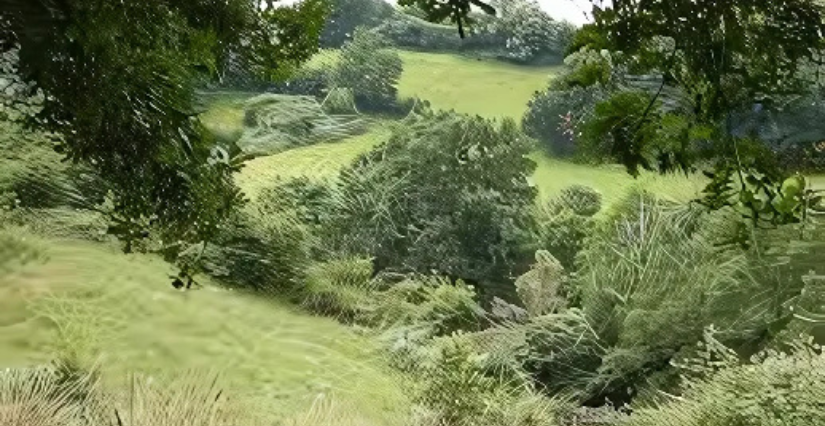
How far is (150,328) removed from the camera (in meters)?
1.40

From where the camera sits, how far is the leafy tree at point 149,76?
1.73 feet

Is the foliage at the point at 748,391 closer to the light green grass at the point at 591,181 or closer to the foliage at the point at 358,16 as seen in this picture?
the light green grass at the point at 591,181

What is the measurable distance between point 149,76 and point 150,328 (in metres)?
0.86

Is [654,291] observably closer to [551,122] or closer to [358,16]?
[551,122]

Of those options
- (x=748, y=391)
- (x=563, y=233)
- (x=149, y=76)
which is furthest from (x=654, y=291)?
(x=149, y=76)

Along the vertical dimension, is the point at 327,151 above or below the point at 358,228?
above

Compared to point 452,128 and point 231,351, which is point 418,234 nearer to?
point 452,128

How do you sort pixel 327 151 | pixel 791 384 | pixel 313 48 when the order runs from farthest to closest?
1. pixel 327 151
2. pixel 791 384
3. pixel 313 48

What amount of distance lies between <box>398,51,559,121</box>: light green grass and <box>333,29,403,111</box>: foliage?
0.8 inches

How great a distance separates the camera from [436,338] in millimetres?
1640

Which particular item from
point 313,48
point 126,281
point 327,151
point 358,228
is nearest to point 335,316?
point 358,228

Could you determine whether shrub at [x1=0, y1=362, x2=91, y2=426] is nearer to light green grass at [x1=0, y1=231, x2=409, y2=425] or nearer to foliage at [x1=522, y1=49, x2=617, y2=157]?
light green grass at [x1=0, y1=231, x2=409, y2=425]

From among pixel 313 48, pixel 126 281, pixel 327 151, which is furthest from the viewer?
pixel 327 151

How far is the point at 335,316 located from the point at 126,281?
39 cm
